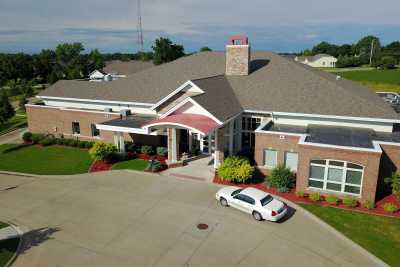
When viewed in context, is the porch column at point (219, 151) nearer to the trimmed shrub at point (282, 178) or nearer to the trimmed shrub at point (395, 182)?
the trimmed shrub at point (282, 178)

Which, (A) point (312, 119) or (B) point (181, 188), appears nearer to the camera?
(B) point (181, 188)

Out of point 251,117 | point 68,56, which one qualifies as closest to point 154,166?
point 251,117

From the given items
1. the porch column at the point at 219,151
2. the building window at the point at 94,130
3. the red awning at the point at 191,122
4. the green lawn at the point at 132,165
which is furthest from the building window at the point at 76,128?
the porch column at the point at 219,151

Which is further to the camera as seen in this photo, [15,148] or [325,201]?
[15,148]

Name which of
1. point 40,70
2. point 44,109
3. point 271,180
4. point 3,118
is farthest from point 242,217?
point 40,70

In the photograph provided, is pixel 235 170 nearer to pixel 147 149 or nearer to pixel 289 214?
pixel 289 214

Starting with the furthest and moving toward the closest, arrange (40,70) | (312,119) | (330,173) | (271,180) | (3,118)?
(40,70) < (3,118) < (312,119) < (271,180) < (330,173)

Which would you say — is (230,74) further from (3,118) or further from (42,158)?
(3,118)
